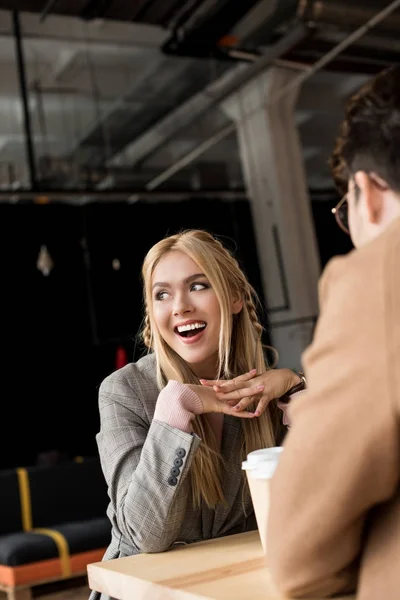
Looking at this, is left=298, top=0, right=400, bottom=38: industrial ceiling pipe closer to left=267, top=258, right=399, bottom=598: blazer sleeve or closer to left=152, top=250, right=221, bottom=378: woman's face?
left=152, top=250, right=221, bottom=378: woman's face

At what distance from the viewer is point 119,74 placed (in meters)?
9.43

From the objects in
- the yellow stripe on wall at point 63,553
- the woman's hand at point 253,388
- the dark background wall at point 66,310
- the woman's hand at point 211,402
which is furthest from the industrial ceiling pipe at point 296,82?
the woman's hand at point 211,402

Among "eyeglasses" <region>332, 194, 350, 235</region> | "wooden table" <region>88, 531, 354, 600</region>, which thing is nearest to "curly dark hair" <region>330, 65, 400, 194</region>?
"eyeglasses" <region>332, 194, 350, 235</region>

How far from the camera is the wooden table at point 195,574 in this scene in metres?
1.16

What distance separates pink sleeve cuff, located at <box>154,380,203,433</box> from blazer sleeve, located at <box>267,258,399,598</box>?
575 mm

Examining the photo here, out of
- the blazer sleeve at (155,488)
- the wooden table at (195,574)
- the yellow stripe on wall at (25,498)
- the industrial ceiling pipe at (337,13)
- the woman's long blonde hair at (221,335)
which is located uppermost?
the industrial ceiling pipe at (337,13)

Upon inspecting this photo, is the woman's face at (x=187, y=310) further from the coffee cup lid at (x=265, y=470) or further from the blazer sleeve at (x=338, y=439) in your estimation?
the blazer sleeve at (x=338, y=439)

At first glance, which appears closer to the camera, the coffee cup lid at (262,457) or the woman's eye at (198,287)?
the coffee cup lid at (262,457)

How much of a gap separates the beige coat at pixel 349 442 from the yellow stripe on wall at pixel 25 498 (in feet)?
16.0

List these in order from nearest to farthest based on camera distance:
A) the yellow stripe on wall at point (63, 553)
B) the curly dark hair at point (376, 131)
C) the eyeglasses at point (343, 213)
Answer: the curly dark hair at point (376, 131) < the eyeglasses at point (343, 213) < the yellow stripe on wall at point (63, 553)

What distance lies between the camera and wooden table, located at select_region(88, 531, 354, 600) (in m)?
1.16

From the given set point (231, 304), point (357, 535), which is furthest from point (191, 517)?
point (357, 535)

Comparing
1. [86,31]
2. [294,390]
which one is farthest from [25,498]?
[86,31]

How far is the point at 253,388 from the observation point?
1662mm
